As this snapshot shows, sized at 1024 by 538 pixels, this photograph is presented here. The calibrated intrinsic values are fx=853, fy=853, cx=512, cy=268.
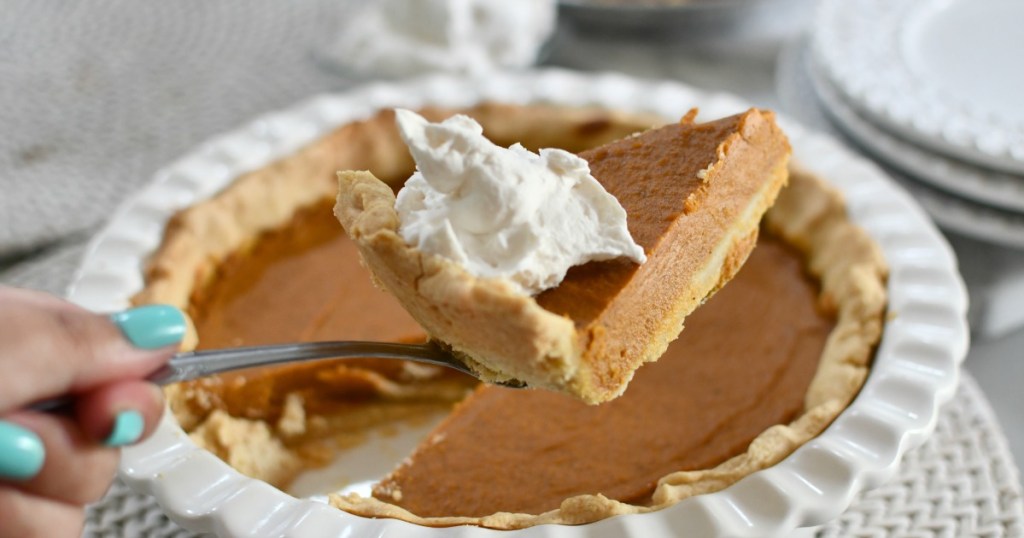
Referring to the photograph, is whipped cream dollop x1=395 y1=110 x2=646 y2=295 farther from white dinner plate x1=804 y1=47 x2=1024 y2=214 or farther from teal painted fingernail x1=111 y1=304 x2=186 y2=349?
white dinner plate x1=804 y1=47 x2=1024 y2=214

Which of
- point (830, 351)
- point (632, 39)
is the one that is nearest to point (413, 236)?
point (830, 351)

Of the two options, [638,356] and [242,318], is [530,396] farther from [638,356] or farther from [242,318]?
[242,318]

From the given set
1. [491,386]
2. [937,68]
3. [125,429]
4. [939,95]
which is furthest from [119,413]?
[937,68]

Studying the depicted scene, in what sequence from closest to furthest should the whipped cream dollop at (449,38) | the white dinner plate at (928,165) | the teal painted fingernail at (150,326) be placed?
the teal painted fingernail at (150,326)
the white dinner plate at (928,165)
the whipped cream dollop at (449,38)

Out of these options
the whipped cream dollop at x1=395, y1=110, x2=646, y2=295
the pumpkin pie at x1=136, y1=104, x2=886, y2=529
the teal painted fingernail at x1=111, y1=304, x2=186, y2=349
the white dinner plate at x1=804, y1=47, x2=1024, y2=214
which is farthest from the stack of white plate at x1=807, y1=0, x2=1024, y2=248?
the teal painted fingernail at x1=111, y1=304, x2=186, y2=349

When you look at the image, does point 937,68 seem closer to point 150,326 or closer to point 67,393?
point 150,326

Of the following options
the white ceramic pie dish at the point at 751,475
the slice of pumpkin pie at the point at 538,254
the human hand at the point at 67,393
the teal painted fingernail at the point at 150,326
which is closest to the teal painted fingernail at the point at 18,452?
the human hand at the point at 67,393

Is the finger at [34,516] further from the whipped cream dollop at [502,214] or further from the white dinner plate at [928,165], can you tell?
the white dinner plate at [928,165]
